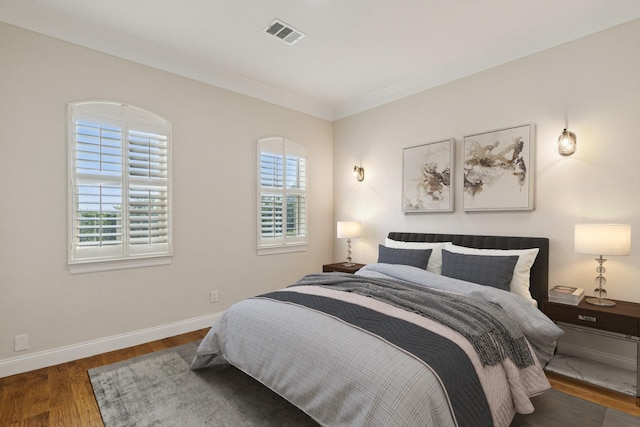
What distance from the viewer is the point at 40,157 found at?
2.63 meters

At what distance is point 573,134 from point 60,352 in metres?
4.78

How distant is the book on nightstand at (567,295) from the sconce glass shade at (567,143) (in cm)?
116

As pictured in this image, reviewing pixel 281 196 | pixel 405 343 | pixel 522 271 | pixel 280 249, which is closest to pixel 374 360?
pixel 405 343

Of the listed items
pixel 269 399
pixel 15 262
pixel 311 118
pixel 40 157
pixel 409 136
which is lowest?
pixel 269 399

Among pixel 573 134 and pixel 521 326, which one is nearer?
pixel 521 326

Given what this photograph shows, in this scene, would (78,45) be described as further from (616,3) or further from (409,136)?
(616,3)

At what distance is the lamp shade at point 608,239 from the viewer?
2.31 meters

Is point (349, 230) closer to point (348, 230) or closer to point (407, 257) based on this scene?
point (348, 230)

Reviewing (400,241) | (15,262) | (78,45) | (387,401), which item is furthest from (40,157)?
(400,241)

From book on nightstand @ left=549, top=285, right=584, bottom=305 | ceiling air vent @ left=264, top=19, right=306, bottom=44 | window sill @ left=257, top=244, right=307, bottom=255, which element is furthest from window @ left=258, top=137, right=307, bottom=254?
book on nightstand @ left=549, top=285, right=584, bottom=305

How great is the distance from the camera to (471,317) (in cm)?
194

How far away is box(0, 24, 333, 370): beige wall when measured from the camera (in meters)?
2.54

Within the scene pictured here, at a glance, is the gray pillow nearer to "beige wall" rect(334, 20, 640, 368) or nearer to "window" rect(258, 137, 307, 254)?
"beige wall" rect(334, 20, 640, 368)

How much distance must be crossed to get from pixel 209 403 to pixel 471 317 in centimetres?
177
